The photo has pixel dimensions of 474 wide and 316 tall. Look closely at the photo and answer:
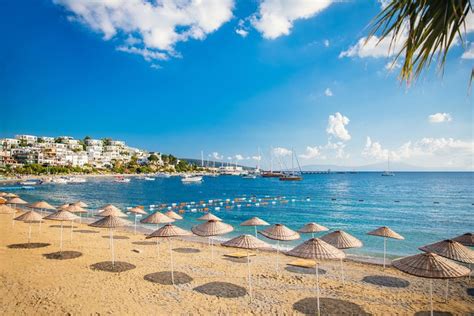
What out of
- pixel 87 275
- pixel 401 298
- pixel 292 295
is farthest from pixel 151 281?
pixel 401 298

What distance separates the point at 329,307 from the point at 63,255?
12.9m

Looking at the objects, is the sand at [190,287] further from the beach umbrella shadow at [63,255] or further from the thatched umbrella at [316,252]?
the thatched umbrella at [316,252]

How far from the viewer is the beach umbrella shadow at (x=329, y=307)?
10423mm

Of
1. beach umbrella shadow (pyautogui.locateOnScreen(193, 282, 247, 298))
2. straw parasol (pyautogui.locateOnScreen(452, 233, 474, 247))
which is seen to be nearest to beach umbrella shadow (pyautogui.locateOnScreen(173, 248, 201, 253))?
beach umbrella shadow (pyautogui.locateOnScreen(193, 282, 247, 298))

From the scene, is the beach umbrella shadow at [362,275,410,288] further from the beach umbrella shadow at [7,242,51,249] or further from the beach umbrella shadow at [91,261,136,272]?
the beach umbrella shadow at [7,242,51,249]

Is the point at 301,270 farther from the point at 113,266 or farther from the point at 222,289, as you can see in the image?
the point at 113,266

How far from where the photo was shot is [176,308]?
33.4 ft

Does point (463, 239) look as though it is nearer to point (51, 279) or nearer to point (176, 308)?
point (176, 308)

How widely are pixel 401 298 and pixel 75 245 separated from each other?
17.0 meters

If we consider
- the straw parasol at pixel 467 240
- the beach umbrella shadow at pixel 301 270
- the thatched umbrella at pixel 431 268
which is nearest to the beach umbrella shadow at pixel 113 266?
the beach umbrella shadow at pixel 301 270

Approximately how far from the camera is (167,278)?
13188 millimetres

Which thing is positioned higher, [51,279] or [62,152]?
[62,152]

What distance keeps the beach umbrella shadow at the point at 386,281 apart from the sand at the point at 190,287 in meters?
0.04

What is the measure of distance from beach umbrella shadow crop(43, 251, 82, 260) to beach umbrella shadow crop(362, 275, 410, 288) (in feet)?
45.8
